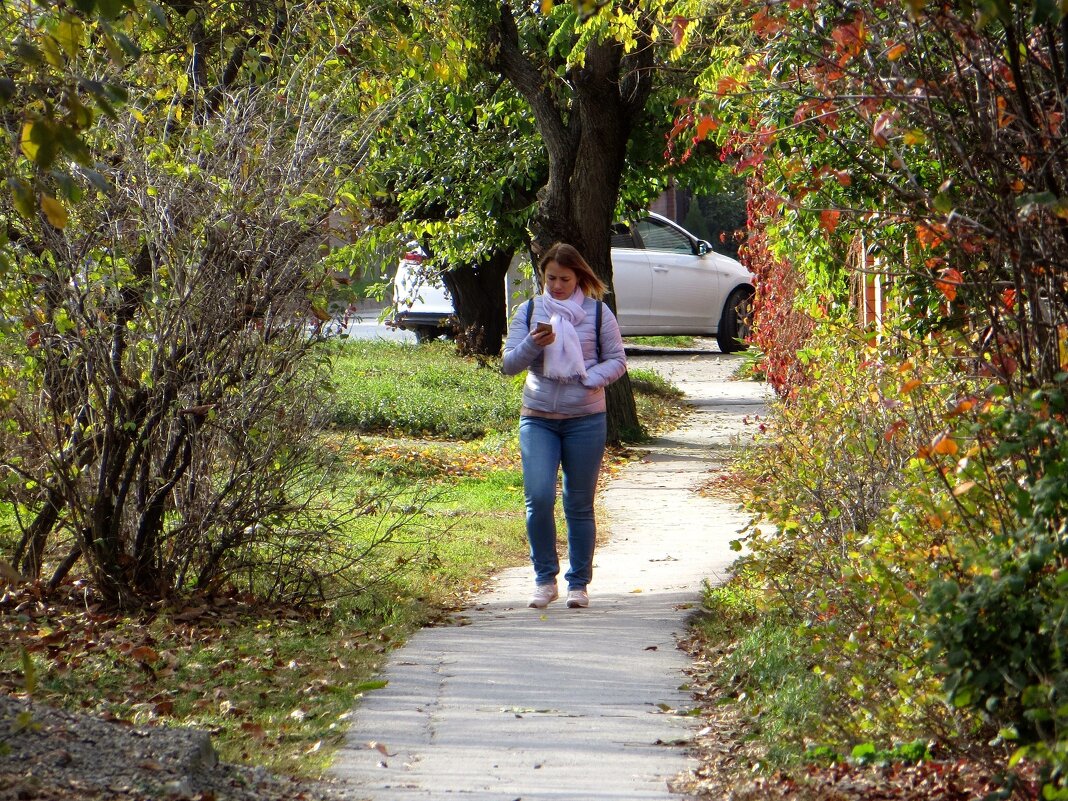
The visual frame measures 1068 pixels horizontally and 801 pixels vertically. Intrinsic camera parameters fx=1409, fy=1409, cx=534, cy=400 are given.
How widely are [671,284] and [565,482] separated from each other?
15122 mm

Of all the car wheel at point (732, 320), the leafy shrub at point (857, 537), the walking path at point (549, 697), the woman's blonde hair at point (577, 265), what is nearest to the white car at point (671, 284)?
the car wheel at point (732, 320)

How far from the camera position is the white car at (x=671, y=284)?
2225 cm

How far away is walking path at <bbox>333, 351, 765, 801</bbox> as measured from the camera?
469cm

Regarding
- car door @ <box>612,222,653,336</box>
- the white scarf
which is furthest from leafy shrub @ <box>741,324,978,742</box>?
car door @ <box>612,222,653,336</box>

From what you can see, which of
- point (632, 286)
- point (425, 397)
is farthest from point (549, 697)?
point (632, 286)

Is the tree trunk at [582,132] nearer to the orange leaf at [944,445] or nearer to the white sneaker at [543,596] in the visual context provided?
the white sneaker at [543,596]

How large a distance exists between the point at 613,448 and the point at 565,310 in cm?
659

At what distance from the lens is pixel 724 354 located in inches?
934

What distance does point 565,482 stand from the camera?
24.8 ft

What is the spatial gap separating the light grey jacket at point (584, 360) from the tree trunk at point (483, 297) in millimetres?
14438

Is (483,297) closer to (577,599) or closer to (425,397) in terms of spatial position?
(425,397)

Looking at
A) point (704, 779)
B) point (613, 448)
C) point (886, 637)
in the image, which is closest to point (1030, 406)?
point (886, 637)

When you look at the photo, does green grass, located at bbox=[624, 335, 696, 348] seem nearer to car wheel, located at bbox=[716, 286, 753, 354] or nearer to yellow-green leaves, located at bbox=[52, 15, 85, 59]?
car wheel, located at bbox=[716, 286, 753, 354]

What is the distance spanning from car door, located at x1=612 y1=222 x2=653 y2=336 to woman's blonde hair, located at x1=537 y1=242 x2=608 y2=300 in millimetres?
14598
